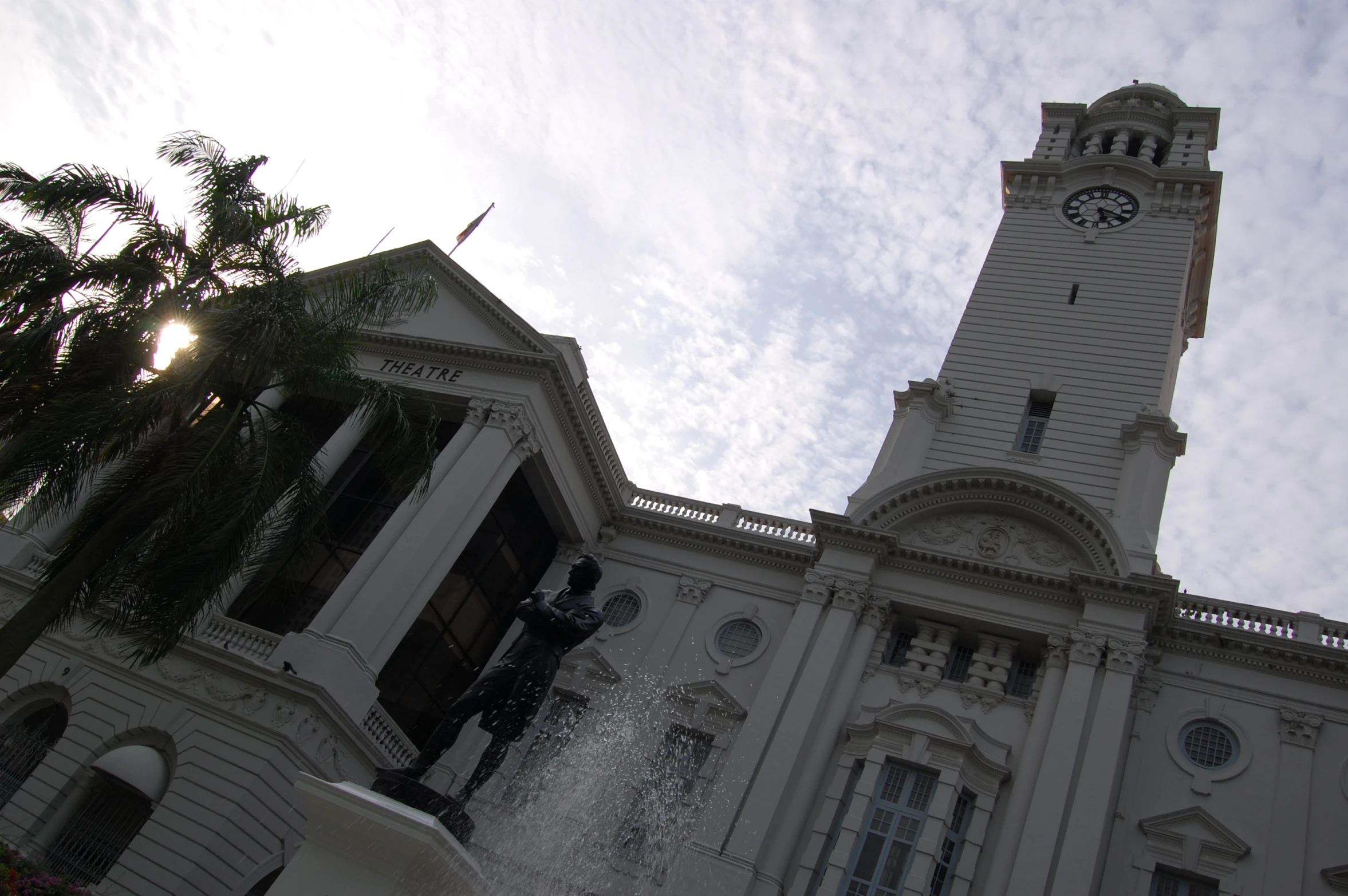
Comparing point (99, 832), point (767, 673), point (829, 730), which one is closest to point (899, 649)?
point (829, 730)

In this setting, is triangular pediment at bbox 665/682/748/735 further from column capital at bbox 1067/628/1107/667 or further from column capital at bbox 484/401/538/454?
column capital at bbox 1067/628/1107/667

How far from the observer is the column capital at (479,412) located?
869 inches

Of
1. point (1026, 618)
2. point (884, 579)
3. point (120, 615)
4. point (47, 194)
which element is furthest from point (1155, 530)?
point (47, 194)

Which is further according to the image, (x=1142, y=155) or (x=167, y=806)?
(x=1142, y=155)

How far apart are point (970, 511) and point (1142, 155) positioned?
1497cm

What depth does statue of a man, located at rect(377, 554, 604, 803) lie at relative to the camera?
9.34 meters

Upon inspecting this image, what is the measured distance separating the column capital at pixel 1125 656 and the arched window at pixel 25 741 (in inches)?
771

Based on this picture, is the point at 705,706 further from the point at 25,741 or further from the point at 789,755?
the point at 25,741

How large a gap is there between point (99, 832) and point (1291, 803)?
20.7 meters

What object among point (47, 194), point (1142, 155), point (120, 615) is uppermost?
point (1142, 155)

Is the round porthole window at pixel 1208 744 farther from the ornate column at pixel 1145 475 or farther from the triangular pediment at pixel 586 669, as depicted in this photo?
the triangular pediment at pixel 586 669

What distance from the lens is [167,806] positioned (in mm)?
16859

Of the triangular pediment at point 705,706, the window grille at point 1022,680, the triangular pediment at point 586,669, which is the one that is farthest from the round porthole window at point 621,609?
the window grille at point 1022,680

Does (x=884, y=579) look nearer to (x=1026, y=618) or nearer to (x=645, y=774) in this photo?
(x=1026, y=618)
